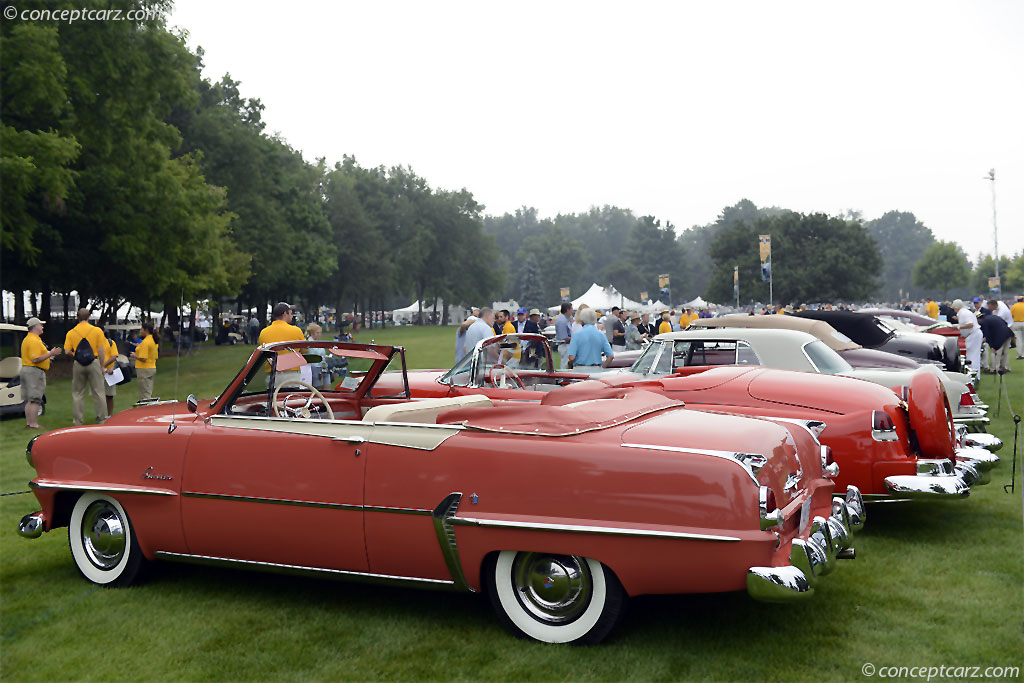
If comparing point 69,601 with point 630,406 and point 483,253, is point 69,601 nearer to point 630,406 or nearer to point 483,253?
point 630,406

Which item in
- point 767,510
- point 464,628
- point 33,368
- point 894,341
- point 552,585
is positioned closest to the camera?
point 767,510

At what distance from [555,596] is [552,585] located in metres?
A: 0.07

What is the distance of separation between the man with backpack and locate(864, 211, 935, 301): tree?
570 ft

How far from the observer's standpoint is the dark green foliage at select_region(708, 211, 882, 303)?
239 feet

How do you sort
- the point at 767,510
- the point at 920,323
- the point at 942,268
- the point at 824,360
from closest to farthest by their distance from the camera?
the point at 767,510 → the point at 824,360 → the point at 920,323 → the point at 942,268

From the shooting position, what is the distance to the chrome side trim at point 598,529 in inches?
144

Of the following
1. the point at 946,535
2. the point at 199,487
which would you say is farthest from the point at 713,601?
the point at 199,487

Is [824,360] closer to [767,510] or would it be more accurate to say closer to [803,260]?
[767,510]

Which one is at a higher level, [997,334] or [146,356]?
[146,356]

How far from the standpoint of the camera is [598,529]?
3811mm

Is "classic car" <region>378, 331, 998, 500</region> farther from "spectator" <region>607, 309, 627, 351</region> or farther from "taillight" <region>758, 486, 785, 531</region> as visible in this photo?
"spectator" <region>607, 309, 627, 351</region>

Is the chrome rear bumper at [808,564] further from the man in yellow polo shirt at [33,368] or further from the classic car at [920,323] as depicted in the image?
the classic car at [920,323]

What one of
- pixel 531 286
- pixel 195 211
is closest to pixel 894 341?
pixel 195 211

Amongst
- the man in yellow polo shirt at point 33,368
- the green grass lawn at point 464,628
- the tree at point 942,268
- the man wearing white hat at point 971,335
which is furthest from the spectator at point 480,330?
the tree at point 942,268
